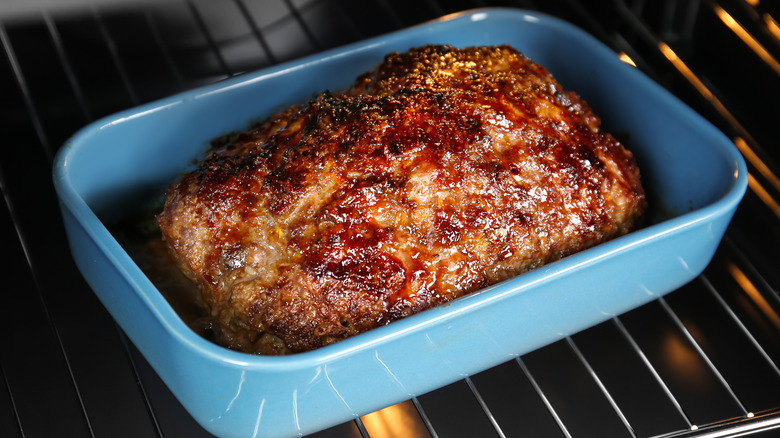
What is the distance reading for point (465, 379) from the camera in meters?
1.86

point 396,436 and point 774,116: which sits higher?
point 774,116

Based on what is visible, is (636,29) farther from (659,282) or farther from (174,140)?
(174,140)

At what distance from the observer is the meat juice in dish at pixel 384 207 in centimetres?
167

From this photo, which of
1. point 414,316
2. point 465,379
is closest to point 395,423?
point 465,379

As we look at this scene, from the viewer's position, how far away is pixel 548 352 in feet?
6.33

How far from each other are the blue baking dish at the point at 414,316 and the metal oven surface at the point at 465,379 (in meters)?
0.12

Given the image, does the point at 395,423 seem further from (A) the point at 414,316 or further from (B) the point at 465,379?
(A) the point at 414,316

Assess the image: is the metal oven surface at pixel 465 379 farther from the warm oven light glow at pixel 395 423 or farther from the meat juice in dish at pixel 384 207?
the meat juice in dish at pixel 384 207

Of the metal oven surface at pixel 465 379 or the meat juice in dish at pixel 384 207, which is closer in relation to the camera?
the meat juice in dish at pixel 384 207

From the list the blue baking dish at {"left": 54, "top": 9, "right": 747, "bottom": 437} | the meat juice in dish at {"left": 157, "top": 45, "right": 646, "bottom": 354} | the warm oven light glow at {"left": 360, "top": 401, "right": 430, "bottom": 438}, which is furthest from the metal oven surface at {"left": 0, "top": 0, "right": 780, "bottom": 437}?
the meat juice in dish at {"left": 157, "top": 45, "right": 646, "bottom": 354}

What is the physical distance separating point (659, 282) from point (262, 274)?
81 centimetres

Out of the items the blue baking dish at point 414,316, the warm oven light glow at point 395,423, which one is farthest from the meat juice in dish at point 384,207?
the warm oven light glow at point 395,423

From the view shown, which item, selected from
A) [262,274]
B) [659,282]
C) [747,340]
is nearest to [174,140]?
[262,274]

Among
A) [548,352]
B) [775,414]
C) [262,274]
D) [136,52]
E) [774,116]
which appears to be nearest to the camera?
[262,274]
